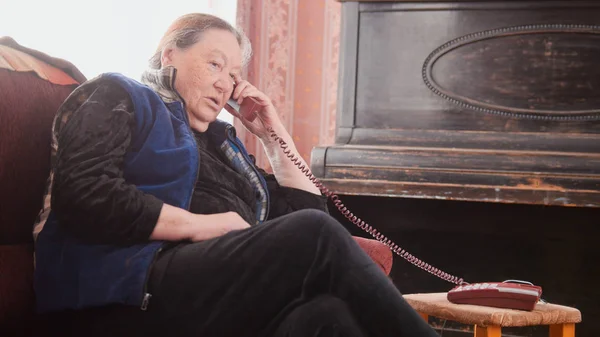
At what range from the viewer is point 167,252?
1.37 m

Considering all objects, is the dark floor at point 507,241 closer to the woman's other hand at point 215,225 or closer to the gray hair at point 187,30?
the gray hair at point 187,30

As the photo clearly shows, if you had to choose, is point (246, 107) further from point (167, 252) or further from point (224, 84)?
point (167, 252)

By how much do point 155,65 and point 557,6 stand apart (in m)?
1.45

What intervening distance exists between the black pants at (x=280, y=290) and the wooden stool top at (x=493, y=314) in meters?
0.54

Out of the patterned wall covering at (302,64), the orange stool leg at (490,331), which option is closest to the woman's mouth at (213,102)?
the orange stool leg at (490,331)

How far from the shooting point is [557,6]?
252 cm

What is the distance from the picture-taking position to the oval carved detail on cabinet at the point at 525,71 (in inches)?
98.7

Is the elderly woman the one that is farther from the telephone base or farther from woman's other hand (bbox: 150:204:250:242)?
the telephone base

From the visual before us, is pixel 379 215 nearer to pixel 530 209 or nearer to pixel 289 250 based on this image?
pixel 530 209

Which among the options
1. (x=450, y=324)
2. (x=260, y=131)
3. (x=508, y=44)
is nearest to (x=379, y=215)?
(x=450, y=324)

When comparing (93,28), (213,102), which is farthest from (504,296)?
(93,28)

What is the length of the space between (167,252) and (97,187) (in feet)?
0.56

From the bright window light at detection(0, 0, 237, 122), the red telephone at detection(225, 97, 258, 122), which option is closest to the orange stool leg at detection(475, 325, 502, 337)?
the red telephone at detection(225, 97, 258, 122)

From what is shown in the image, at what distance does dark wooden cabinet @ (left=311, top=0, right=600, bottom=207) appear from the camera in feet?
7.85
